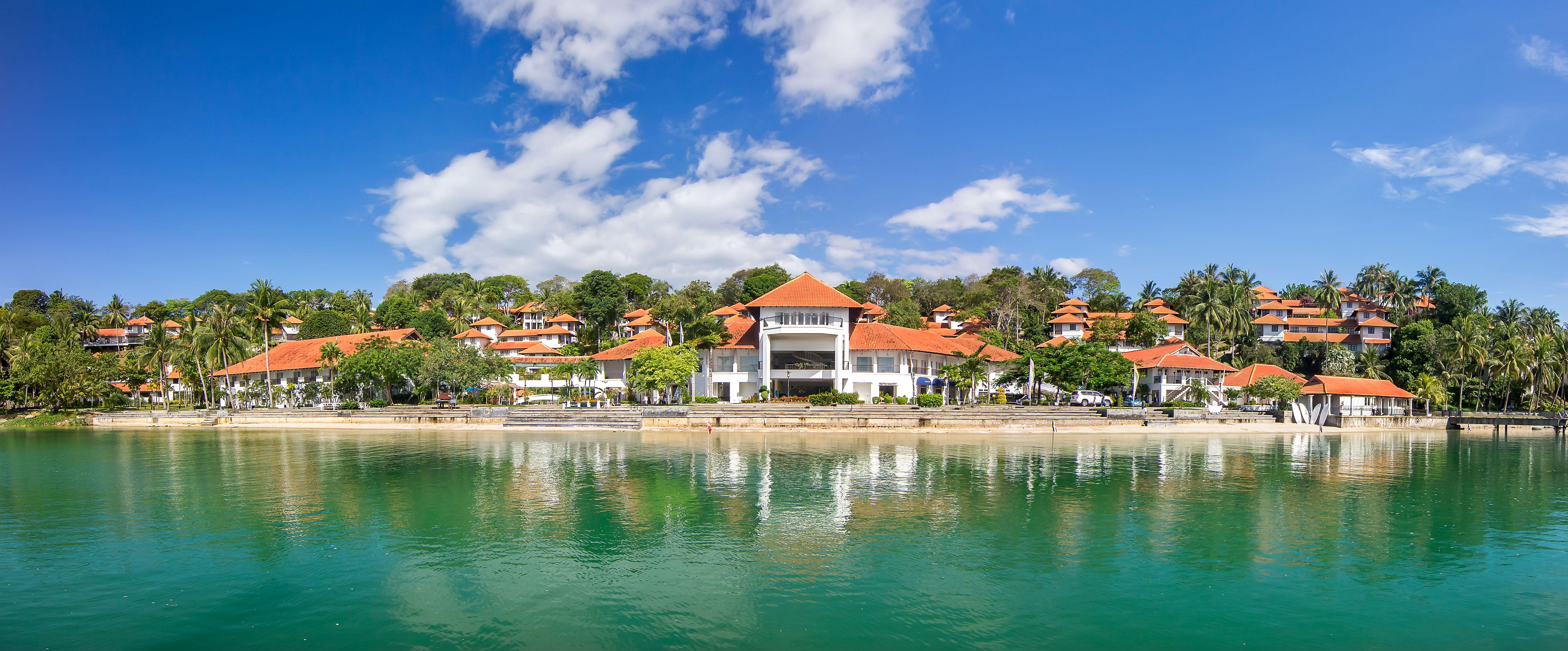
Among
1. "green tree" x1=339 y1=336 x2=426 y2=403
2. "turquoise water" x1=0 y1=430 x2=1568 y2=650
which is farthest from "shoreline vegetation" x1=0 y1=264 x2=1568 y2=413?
"turquoise water" x1=0 y1=430 x2=1568 y2=650

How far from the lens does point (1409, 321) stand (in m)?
72.4

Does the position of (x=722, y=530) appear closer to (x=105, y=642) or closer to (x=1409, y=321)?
(x=105, y=642)

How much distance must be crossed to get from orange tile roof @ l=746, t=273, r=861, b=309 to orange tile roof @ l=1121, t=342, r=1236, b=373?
22.4 metres

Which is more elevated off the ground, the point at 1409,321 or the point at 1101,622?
the point at 1409,321

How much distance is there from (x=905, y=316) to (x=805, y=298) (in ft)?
86.4

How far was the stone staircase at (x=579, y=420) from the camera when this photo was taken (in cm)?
4325

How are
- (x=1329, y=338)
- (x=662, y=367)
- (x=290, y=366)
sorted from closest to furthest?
1. (x=662, y=367)
2. (x=290, y=366)
3. (x=1329, y=338)

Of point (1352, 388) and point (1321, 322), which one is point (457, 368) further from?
point (1321, 322)

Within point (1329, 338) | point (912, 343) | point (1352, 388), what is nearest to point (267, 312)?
point (912, 343)

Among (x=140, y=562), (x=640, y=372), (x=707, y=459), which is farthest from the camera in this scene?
(x=640, y=372)

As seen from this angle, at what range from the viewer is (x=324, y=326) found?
252ft

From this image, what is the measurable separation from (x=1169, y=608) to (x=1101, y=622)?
170 centimetres

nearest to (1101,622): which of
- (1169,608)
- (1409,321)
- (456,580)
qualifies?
(1169,608)

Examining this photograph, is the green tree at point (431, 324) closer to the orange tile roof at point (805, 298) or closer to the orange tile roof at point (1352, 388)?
the orange tile roof at point (805, 298)
